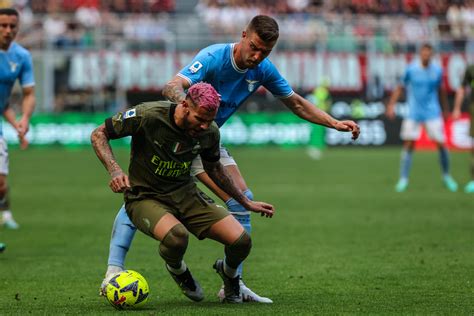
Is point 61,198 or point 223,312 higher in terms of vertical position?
point 223,312

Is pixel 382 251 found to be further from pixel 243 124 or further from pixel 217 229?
pixel 243 124

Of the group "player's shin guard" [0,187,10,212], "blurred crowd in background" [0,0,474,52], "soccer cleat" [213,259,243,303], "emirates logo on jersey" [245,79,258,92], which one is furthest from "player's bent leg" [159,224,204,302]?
"blurred crowd in background" [0,0,474,52]

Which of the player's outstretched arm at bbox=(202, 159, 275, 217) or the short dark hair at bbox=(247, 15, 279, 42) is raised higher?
the short dark hair at bbox=(247, 15, 279, 42)

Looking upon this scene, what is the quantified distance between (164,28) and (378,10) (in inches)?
313

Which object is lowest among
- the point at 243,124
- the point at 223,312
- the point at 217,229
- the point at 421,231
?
the point at 243,124

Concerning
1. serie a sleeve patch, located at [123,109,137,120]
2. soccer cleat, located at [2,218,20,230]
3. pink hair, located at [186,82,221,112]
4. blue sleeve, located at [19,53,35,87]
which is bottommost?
soccer cleat, located at [2,218,20,230]

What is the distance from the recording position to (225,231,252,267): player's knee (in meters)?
7.89

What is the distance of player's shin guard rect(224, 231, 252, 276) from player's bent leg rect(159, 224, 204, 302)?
37cm

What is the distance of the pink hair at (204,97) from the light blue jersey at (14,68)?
5995mm

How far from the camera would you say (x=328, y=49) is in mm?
34906

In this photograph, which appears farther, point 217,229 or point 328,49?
point 328,49

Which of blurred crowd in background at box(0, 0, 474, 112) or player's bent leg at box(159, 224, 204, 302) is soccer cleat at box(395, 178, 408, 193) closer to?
player's bent leg at box(159, 224, 204, 302)

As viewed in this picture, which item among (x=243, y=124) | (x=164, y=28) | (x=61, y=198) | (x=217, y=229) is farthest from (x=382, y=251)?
(x=164, y=28)

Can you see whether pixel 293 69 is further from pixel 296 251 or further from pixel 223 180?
pixel 223 180
